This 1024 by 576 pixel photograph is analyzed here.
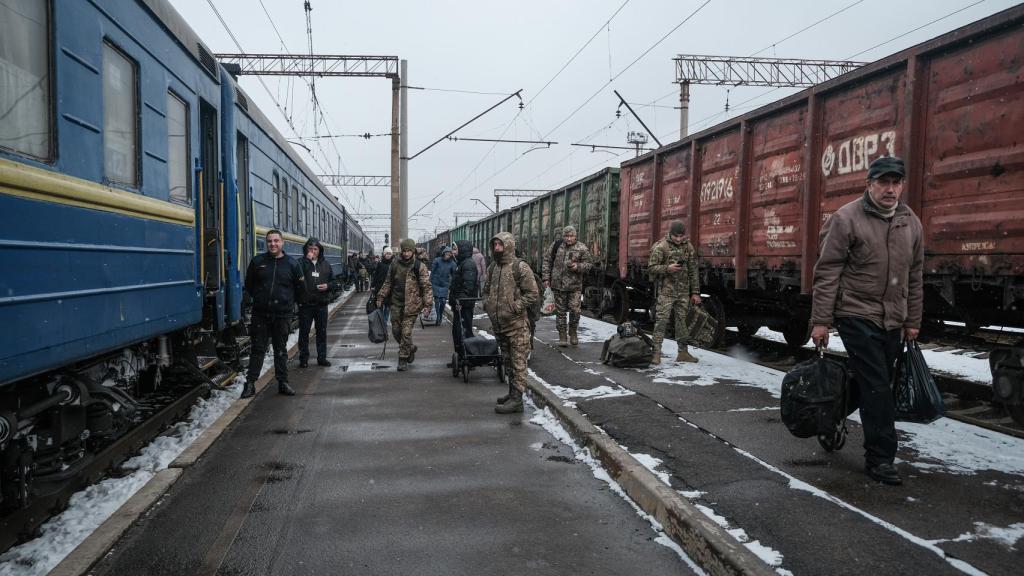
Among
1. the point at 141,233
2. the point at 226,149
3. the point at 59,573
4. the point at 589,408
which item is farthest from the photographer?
the point at 226,149

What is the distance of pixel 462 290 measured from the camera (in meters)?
8.70

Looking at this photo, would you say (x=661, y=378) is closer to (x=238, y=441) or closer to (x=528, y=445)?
(x=528, y=445)

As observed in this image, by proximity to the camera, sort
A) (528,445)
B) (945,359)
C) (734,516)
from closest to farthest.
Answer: (734,516) < (528,445) < (945,359)

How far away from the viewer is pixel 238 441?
5.39 meters

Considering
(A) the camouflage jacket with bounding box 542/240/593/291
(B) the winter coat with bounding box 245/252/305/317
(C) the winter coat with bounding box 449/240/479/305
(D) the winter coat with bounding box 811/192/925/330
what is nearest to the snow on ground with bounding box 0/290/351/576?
(B) the winter coat with bounding box 245/252/305/317

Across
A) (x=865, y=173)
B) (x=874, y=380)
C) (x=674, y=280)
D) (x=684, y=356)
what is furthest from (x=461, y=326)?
(x=874, y=380)

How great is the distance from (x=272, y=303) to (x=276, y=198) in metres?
4.83

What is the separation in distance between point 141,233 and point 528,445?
316 cm

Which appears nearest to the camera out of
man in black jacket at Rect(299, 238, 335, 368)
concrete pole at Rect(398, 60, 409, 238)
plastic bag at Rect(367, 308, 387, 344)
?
man in black jacket at Rect(299, 238, 335, 368)

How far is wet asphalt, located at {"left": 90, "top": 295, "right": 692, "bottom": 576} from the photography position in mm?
3293

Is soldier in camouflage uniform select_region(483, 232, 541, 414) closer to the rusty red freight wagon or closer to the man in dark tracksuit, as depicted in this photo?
the man in dark tracksuit

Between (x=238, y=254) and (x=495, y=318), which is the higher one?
(x=238, y=254)

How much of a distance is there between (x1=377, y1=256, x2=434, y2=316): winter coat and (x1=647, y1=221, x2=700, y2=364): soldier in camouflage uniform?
2882 mm

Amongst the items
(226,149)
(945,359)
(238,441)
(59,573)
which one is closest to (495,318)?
(238,441)
